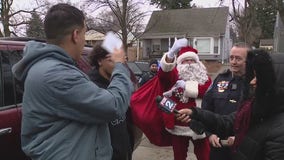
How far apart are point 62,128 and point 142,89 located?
7.71 feet

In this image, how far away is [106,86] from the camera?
321 cm

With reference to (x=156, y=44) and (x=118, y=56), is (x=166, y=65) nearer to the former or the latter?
(x=118, y=56)

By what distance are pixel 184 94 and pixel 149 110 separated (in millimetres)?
445

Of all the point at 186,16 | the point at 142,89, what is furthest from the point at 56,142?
the point at 186,16

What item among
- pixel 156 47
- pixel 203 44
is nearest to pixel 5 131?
pixel 203 44

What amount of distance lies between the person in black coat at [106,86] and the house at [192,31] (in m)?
36.9

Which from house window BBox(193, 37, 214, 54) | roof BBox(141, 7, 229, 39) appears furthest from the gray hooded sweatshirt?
house window BBox(193, 37, 214, 54)

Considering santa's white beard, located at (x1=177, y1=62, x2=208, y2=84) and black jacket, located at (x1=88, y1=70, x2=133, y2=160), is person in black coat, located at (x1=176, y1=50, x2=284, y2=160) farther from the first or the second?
santa's white beard, located at (x1=177, y1=62, x2=208, y2=84)

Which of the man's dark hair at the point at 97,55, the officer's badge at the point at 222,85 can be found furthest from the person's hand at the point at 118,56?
the officer's badge at the point at 222,85

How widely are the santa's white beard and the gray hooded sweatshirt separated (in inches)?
Result: 97.6

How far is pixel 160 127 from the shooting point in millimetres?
4434

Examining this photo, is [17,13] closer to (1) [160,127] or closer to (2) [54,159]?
(1) [160,127]

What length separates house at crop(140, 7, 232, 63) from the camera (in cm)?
4109

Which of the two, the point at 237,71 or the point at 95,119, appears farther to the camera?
the point at 237,71
